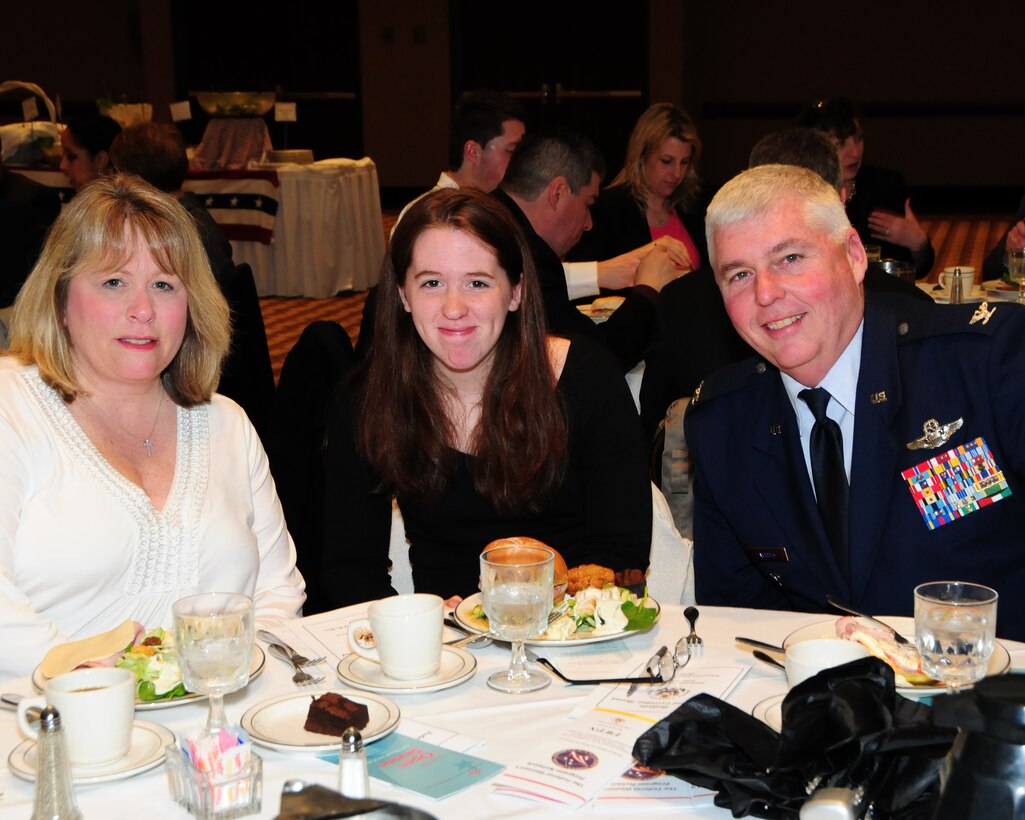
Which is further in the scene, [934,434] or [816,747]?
[934,434]

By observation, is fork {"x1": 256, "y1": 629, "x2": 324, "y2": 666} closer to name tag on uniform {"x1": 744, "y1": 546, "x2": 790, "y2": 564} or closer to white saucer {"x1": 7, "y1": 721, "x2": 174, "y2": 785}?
white saucer {"x1": 7, "y1": 721, "x2": 174, "y2": 785}

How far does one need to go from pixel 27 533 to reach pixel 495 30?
13.7 metres

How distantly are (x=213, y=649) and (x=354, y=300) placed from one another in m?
8.29

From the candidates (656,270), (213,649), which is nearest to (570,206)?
(656,270)

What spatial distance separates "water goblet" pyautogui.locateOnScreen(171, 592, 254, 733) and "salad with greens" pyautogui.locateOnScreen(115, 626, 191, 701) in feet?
0.32

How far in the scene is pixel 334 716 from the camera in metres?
1.45

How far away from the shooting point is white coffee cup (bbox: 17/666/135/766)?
4.41 feet

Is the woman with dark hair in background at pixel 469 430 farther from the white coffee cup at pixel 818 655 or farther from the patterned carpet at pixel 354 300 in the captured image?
the patterned carpet at pixel 354 300

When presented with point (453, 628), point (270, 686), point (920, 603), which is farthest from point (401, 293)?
point (920, 603)

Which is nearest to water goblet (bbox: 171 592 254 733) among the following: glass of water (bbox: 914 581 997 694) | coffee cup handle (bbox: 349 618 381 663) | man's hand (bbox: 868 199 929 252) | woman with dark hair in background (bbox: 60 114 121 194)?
coffee cup handle (bbox: 349 618 381 663)

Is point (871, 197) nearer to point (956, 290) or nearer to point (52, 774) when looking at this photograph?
point (956, 290)

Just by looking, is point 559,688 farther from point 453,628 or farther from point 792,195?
point 792,195

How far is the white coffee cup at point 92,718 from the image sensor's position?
4.41 feet

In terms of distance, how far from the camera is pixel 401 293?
2447 mm
